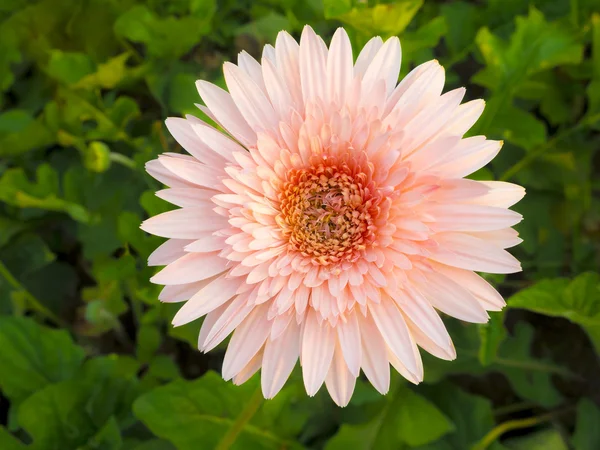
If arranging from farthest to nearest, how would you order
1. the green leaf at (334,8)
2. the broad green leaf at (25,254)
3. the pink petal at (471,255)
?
the broad green leaf at (25,254) < the green leaf at (334,8) < the pink petal at (471,255)

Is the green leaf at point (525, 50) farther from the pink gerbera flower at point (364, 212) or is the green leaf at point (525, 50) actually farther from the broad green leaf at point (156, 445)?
the broad green leaf at point (156, 445)

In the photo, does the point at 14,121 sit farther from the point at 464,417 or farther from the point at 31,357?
the point at 464,417

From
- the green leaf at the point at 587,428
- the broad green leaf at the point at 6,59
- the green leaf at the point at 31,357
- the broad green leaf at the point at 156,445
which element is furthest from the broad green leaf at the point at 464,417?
the broad green leaf at the point at 6,59

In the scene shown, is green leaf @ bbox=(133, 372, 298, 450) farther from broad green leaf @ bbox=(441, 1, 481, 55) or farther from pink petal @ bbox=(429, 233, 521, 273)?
broad green leaf @ bbox=(441, 1, 481, 55)

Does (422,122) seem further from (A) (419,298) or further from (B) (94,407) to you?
(B) (94,407)

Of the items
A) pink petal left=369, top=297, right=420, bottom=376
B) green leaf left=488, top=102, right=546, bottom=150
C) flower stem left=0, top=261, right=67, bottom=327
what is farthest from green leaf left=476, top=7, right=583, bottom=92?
flower stem left=0, top=261, right=67, bottom=327

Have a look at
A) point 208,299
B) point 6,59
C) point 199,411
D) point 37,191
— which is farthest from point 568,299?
point 6,59

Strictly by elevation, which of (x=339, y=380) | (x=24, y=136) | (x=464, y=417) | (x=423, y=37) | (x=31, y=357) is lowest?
(x=464, y=417)

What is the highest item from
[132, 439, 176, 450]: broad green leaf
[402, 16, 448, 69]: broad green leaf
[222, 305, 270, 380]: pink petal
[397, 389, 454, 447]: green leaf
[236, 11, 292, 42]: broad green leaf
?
[236, 11, 292, 42]: broad green leaf
